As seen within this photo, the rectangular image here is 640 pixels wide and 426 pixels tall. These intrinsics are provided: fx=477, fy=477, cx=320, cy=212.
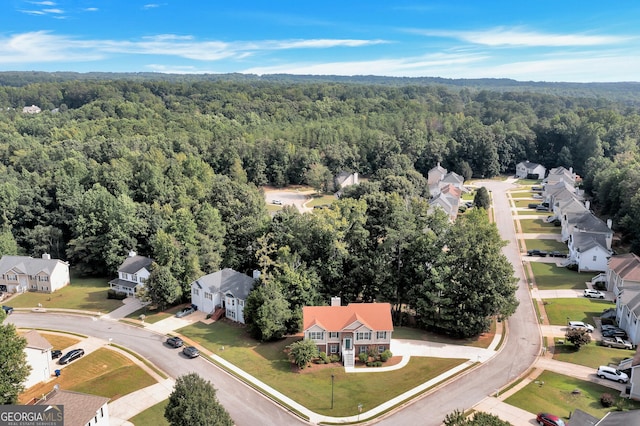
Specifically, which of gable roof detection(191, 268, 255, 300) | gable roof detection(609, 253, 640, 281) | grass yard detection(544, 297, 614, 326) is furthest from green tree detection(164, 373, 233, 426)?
gable roof detection(609, 253, 640, 281)

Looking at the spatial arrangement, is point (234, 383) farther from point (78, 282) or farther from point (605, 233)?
point (605, 233)

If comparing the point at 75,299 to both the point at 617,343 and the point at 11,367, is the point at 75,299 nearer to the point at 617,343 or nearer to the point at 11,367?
the point at 11,367

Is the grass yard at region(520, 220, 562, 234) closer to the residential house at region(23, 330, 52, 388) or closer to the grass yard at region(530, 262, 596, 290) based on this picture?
the grass yard at region(530, 262, 596, 290)

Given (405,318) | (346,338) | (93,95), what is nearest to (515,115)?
(405,318)

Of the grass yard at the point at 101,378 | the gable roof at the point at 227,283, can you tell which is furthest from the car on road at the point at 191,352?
the gable roof at the point at 227,283

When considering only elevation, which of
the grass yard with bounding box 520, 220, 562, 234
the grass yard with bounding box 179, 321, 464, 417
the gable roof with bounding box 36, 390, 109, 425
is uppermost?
the grass yard with bounding box 520, 220, 562, 234

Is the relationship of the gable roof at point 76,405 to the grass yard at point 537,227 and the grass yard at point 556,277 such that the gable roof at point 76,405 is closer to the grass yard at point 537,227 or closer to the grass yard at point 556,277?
the grass yard at point 556,277
